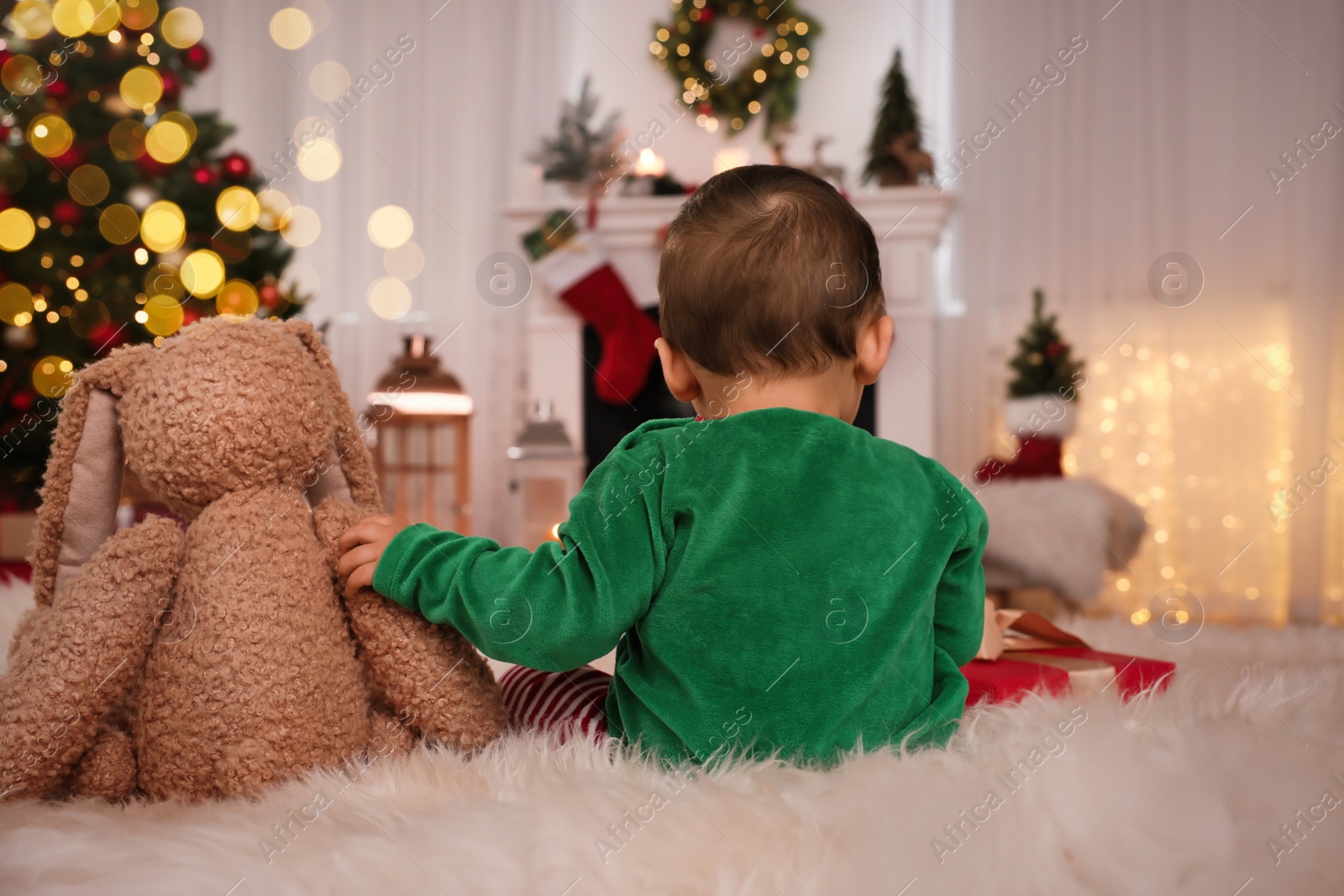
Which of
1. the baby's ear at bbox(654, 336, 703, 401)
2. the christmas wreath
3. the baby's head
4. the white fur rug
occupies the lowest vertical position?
the white fur rug

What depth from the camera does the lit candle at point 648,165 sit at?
3.38 meters

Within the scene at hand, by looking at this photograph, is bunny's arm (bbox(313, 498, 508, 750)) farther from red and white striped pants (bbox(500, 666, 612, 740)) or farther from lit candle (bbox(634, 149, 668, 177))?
lit candle (bbox(634, 149, 668, 177))

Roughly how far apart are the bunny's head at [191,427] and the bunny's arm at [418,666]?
8 centimetres

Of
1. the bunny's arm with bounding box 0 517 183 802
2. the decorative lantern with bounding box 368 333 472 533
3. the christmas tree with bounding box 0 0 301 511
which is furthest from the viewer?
the decorative lantern with bounding box 368 333 472 533

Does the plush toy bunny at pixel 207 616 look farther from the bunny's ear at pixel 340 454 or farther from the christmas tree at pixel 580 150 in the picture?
the christmas tree at pixel 580 150

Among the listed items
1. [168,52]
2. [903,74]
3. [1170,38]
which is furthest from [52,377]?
[1170,38]

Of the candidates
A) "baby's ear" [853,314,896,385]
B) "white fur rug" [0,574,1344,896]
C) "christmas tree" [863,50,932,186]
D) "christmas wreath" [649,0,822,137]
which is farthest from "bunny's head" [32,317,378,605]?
"christmas wreath" [649,0,822,137]

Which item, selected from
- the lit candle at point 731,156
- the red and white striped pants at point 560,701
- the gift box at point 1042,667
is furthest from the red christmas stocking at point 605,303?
the red and white striped pants at point 560,701

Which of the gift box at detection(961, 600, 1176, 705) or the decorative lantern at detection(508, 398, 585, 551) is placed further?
the decorative lantern at detection(508, 398, 585, 551)

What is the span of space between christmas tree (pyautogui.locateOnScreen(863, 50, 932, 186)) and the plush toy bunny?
2828 millimetres

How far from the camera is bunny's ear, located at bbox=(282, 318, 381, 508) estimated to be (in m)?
0.83

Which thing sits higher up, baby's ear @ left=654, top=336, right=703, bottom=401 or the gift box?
baby's ear @ left=654, top=336, right=703, bottom=401

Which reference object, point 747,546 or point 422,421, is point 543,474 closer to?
point 422,421

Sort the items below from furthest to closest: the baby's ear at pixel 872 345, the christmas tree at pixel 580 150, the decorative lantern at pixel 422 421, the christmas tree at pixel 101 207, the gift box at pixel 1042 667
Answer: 1. the christmas tree at pixel 580 150
2. the decorative lantern at pixel 422 421
3. the christmas tree at pixel 101 207
4. the gift box at pixel 1042 667
5. the baby's ear at pixel 872 345
